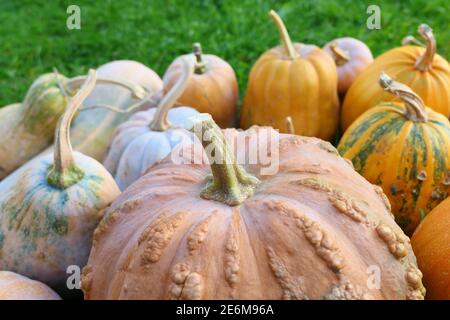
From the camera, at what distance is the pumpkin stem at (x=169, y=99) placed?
215 centimetres

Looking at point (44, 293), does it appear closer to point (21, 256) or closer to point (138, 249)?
point (21, 256)

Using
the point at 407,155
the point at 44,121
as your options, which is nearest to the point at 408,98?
the point at 407,155

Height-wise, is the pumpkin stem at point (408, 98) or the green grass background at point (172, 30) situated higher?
the pumpkin stem at point (408, 98)

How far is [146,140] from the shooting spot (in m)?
2.24

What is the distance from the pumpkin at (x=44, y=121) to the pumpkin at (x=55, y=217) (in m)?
0.75

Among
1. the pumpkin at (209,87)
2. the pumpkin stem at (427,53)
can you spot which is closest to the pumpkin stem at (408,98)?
the pumpkin stem at (427,53)

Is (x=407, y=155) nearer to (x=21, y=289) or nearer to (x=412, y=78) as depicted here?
(x=412, y=78)

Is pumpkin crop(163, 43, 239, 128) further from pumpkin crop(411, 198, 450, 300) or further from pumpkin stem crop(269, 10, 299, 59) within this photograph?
pumpkin crop(411, 198, 450, 300)

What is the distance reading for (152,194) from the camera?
155cm

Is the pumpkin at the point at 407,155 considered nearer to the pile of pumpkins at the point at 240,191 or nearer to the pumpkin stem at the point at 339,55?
the pile of pumpkins at the point at 240,191

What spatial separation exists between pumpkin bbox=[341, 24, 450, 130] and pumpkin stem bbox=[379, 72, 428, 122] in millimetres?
375

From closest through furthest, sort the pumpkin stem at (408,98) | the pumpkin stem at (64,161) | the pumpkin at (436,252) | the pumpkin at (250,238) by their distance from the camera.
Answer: the pumpkin at (250,238) → the pumpkin at (436,252) → the pumpkin stem at (64,161) → the pumpkin stem at (408,98)

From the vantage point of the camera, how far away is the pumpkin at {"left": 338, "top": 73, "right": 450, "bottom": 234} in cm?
200

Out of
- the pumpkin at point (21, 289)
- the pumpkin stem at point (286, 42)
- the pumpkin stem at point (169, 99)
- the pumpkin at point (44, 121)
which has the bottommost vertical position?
the pumpkin at point (21, 289)
